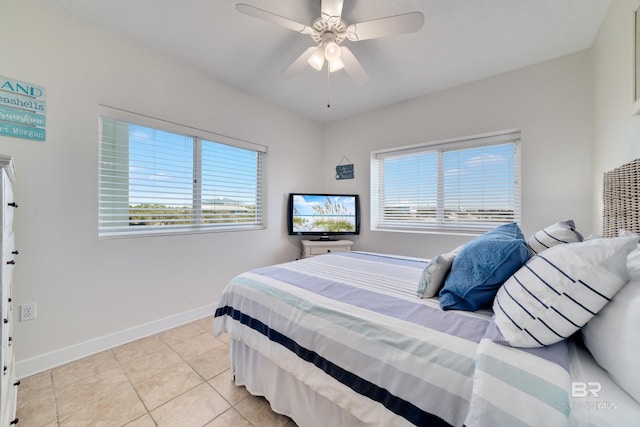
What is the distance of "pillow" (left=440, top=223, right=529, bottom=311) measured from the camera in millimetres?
968

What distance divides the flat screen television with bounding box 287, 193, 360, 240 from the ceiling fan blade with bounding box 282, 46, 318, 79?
1.63 m

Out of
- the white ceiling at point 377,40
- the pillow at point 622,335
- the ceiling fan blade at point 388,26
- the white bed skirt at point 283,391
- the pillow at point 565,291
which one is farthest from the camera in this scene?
the white ceiling at point 377,40

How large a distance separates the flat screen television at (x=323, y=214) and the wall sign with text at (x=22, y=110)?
2.33 meters

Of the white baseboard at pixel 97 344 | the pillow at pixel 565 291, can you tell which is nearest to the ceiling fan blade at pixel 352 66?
the pillow at pixel 565 291

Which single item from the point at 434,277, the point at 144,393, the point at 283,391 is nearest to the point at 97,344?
the point at 144,393

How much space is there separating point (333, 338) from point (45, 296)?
7.02 ft

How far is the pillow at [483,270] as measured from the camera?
968 millimetres

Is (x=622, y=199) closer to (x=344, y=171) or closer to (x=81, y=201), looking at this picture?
(x=344, y=171)

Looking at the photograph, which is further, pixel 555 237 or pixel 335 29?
pixel 335 29

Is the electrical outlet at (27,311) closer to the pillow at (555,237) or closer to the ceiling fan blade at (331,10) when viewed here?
the ceiling fan blade at (331,10)

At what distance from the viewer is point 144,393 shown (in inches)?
59.3

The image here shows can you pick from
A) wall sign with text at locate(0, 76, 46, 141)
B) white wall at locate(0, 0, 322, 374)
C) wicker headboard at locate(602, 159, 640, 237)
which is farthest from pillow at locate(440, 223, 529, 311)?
wall sign with text at locate(0, 76, 46, 141)

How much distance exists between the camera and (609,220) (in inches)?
56.3

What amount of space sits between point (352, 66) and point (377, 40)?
1.14 feet
